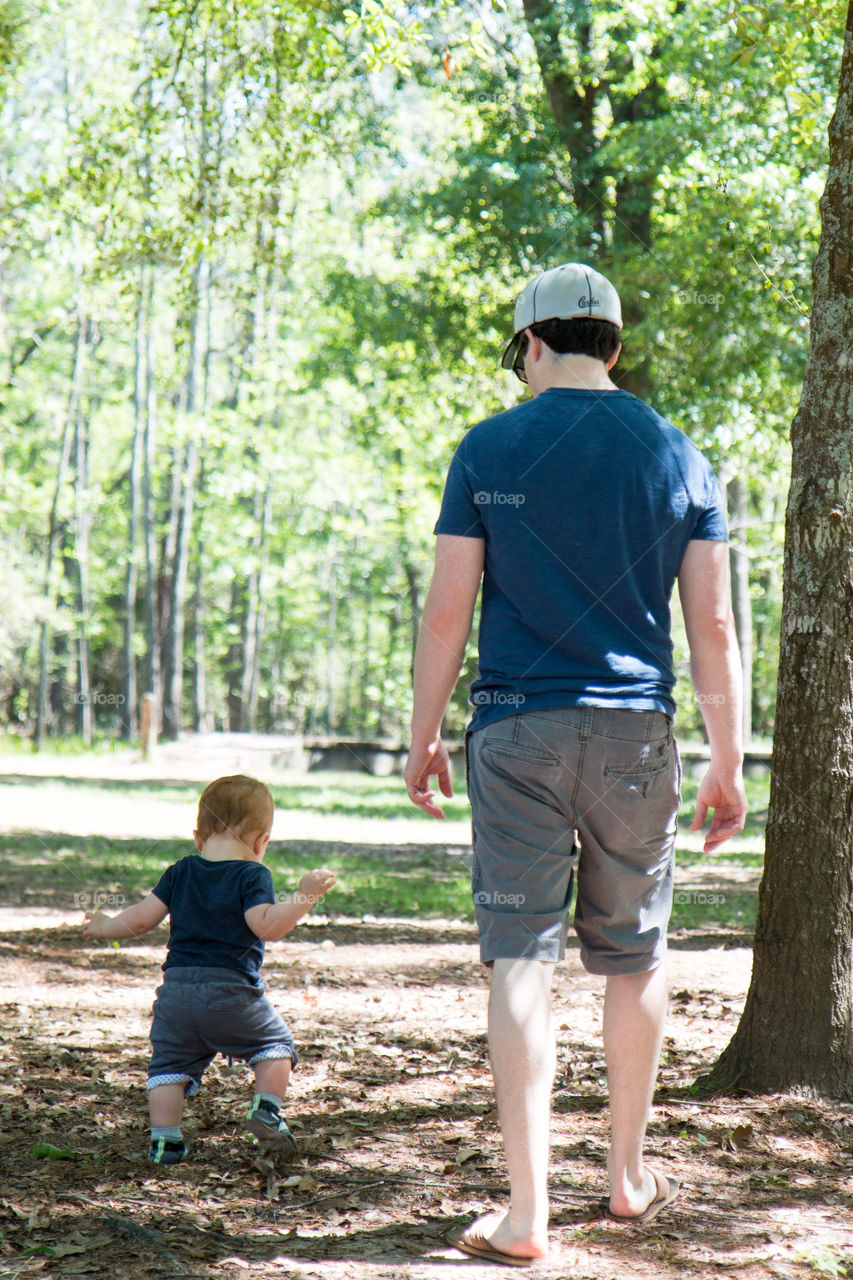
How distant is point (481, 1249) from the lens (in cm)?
261

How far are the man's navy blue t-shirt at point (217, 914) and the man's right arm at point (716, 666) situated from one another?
1.31 metres

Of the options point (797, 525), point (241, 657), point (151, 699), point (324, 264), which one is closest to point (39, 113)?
point (324, 264)

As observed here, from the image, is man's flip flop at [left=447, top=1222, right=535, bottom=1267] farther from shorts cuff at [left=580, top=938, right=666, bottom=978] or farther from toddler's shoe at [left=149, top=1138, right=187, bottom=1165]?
toddler's shoe at [left=149, top=1138, right=187, bottom=1165]

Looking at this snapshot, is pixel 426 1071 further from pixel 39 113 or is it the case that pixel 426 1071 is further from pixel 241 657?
pixel 241 657

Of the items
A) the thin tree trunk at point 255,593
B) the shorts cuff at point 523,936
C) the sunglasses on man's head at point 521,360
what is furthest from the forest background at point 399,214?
the shorts cuff at point 523,936

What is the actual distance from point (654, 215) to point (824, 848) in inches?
407

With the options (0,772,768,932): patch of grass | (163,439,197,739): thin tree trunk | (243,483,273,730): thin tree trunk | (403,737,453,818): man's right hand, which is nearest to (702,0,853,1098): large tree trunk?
(403,737,453,818): man's right hand

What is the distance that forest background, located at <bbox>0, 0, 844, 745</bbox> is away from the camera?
8484mm

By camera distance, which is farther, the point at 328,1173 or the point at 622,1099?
the point at 328,1173

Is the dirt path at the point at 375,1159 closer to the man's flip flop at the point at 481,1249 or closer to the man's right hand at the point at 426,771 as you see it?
the man's flip flop at the point at 481,1249

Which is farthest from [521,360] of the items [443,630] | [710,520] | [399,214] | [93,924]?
[399,214]

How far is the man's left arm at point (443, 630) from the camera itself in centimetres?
274

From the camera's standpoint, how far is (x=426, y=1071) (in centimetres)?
422

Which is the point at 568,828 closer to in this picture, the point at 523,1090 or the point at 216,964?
the point at 523,1090
